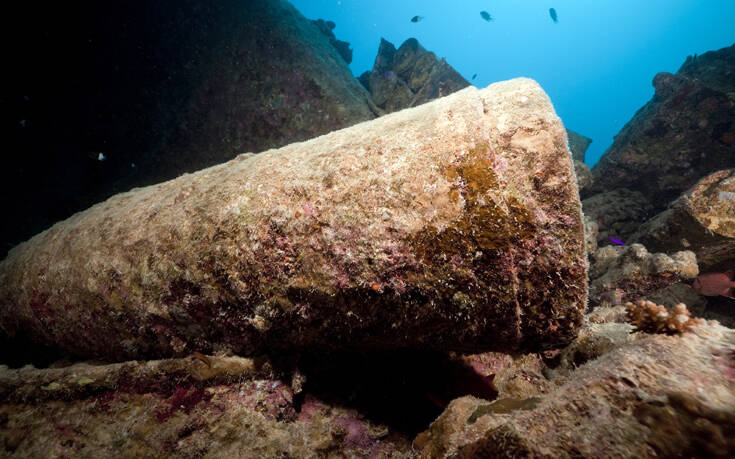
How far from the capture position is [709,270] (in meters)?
4.96

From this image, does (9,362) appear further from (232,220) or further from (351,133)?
(351,133)

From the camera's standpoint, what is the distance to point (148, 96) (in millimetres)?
8367

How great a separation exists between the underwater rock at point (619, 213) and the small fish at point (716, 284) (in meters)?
2.36

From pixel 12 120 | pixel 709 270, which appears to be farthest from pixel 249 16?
pixel 709 270

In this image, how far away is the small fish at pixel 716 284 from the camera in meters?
4.77

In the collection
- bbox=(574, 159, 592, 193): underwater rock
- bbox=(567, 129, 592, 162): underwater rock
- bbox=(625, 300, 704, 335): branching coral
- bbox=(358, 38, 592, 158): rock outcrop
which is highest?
bbox=(358, 38, 592, 158): rock outcrop

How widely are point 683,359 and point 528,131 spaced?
4.24ft

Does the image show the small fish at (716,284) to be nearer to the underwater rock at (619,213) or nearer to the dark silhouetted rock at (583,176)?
the underwater rock at (619,213)

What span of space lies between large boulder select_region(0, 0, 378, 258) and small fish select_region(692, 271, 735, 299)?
24.5 feet

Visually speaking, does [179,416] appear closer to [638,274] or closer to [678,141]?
[638,274]

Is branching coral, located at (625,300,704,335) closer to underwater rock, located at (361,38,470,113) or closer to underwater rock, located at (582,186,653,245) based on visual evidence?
underwater rock, located at (582,186,653,245)

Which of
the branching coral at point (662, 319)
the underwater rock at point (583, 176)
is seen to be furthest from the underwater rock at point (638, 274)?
the branching coral at point (662, 319)

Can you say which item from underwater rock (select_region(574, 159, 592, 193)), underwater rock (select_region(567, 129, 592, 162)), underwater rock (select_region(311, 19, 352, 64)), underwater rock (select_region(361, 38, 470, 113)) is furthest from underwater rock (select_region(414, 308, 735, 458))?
underwater rock (select_region(311, 19, 352, 64))

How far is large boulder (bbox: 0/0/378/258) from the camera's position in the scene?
7.62 metres
